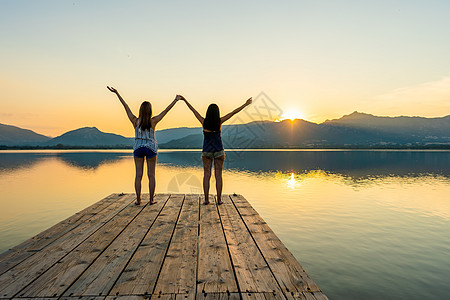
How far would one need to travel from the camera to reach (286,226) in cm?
969

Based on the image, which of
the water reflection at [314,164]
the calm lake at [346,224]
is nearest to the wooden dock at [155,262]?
the calm lake at [346,224]

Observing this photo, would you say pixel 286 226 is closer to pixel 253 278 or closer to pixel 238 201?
pixel 238 201

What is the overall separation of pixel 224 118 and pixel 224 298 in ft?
17.3

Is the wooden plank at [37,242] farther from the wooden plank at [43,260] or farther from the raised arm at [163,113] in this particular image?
the raised arm at [163,113]

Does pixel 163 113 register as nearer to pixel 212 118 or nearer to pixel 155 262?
pixel 212 118

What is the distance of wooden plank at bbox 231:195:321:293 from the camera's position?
10.3 feet

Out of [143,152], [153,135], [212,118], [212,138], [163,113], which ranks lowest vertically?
[143,152]

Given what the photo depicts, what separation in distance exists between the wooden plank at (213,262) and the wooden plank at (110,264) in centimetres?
102

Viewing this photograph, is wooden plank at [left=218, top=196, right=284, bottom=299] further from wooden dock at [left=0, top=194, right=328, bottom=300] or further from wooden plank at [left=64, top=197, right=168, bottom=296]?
wooden plank at [left=64, top=197, right=168, bottom=296]

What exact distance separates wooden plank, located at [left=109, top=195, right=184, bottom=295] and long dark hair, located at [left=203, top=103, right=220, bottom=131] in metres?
2.65

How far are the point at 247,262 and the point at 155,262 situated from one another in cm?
124

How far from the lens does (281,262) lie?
380 centimetres

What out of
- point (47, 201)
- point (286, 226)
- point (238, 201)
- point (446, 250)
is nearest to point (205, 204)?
point (238, 201)

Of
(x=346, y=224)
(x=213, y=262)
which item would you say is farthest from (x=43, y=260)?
(x=346, y=224)
